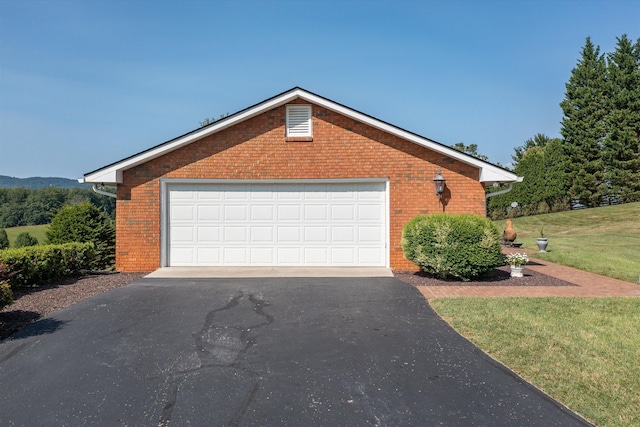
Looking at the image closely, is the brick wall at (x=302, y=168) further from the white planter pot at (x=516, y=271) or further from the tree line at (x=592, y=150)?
the tree line at (x=592, y=150)

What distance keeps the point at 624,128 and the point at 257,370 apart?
126 feet

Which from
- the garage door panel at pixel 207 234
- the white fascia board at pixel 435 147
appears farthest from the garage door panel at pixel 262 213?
the white fascia board at pixel 435 147

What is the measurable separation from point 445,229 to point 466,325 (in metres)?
3.57

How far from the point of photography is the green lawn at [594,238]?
11.6 meters

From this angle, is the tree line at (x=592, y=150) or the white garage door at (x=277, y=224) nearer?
the white garage door at (x=277, y=224)

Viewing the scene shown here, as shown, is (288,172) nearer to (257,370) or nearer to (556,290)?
(556,290)

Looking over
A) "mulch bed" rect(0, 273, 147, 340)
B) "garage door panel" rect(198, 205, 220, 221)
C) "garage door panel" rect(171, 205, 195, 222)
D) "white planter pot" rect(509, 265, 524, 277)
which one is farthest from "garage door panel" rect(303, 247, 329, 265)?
"white planter pot" rect(509, 265, 524, 277)

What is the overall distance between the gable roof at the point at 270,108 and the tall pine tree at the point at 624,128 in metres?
28.8

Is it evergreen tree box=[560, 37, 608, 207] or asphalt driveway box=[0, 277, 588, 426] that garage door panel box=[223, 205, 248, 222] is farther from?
evergreen tree box=[560, 37, 608, 207]

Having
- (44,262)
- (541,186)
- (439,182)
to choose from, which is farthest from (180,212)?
(541,186)

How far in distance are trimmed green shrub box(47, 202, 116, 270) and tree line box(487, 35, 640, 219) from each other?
102 ft

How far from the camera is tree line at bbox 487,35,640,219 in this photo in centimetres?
3180

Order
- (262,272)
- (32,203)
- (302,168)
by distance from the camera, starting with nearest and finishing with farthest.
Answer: (262,272) < (302,168) < (32,203)

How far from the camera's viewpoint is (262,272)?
1018cm
